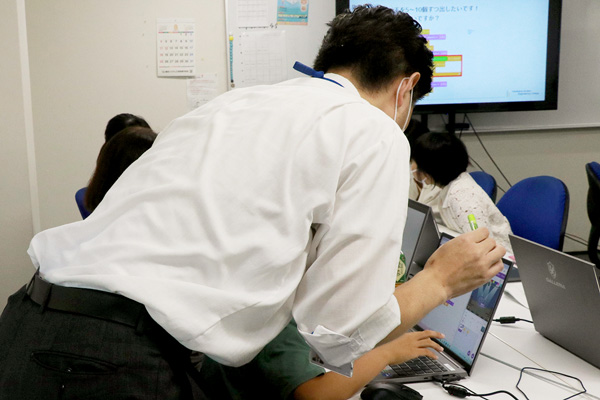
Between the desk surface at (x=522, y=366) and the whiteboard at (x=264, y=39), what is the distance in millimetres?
2627

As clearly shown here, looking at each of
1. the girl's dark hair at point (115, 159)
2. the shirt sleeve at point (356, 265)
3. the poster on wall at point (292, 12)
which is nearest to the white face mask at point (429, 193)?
the poster on wall at point (292, 12)

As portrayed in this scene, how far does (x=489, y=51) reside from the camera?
401cm

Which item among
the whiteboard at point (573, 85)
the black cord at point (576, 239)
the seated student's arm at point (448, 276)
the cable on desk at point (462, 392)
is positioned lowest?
the black cord at point (576, 239)

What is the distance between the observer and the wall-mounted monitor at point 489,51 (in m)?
3.97

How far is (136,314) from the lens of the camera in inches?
35.7

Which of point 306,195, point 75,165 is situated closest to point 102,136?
point 75,165

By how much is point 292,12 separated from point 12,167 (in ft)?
6.68

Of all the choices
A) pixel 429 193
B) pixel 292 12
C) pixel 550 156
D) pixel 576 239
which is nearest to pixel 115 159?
pixel 429 193

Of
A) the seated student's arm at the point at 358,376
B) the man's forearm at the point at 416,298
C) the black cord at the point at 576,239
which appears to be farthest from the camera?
the black cord at the point at 576,239

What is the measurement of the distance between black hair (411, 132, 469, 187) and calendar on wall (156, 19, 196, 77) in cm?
171

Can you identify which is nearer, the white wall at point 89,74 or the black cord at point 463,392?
the black cord at point 463,392

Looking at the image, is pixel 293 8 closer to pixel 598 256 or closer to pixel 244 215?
pixel 598 256

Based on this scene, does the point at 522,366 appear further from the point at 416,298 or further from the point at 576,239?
the point at 576,239

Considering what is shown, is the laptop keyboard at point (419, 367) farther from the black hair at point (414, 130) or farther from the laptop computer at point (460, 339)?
the black hair at point (414, 130)
